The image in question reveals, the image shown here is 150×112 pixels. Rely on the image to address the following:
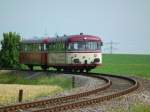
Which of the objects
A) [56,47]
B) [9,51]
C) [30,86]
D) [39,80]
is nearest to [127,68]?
[9,51]

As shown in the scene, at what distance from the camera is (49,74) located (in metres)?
38.9

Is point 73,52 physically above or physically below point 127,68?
above

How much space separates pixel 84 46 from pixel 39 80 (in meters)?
4.68

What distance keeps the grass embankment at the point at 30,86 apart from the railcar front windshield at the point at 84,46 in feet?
9.56

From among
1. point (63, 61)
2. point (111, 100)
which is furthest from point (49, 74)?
point (111, 100)

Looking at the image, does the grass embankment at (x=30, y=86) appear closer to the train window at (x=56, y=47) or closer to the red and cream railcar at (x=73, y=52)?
the red and cream railcar at (x=73, y=52)

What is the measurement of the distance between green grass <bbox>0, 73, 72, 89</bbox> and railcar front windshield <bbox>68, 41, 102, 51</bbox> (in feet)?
9.58

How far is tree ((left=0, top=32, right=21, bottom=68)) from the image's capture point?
2402 inches

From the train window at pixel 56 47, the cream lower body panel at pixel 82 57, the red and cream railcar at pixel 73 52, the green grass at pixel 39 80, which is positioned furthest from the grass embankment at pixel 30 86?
the train window at pixel 56 47

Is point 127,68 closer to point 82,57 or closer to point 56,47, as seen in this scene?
point 56,47

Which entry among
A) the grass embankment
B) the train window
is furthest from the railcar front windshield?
the grass embankment

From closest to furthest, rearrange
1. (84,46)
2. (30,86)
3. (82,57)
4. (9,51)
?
1. (30,86)
2. (82,57)
3. (84,46)
4. (9,51)

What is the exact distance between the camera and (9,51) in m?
62.3

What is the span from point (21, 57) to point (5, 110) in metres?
33.2
